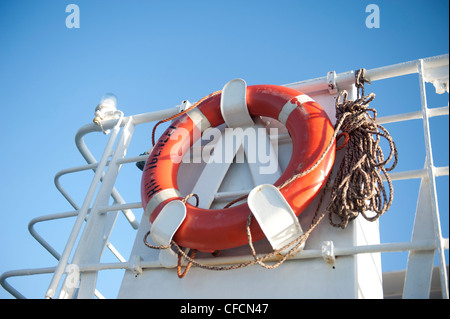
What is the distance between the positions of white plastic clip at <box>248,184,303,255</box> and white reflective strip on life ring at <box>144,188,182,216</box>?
0.44 m

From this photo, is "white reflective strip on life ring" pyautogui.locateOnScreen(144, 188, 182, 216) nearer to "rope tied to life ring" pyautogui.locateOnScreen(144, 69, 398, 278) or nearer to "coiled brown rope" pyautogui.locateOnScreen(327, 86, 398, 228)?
"rope tied to life ring" pyautogui.locateOnScreen(144, 69, 398, 278)

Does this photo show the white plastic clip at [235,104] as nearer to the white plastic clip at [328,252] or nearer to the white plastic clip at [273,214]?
the white plastic clip at [273,214]

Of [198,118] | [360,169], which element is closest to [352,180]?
[360,169]

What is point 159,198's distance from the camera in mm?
2092

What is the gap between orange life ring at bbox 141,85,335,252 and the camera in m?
1.86

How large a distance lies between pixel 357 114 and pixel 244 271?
30.2 inches

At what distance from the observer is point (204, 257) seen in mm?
2021

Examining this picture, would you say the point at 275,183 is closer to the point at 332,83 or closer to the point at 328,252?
the point at 328,252

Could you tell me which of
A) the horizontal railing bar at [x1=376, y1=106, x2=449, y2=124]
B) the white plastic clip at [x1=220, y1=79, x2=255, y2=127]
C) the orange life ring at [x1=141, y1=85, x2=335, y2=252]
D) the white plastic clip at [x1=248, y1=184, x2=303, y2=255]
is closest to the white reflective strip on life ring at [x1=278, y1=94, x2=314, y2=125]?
the orange life ring at [x1=141, y1=85, x2=335, y2=252]

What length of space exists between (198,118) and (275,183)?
628 mm
